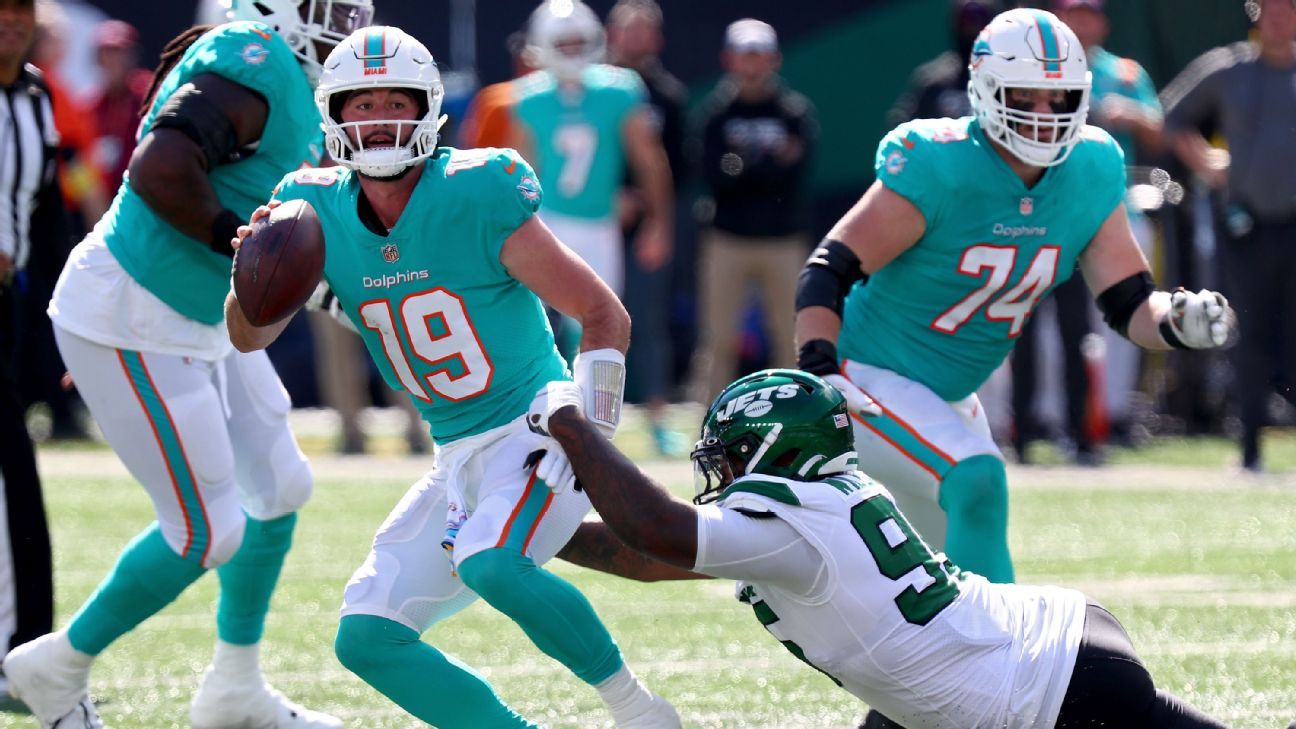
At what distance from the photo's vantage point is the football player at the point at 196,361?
14.4 ft

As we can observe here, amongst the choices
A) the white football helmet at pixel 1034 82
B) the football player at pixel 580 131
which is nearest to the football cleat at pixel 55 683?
the white football helmet at pixel 1034 82

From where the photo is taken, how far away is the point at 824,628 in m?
3.55

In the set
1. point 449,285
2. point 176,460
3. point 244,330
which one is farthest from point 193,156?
point 449,285

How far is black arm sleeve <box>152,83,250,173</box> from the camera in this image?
4.37 m

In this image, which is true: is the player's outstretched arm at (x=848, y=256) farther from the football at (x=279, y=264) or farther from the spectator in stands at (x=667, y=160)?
the spectator in stands at (x=667, y=160)

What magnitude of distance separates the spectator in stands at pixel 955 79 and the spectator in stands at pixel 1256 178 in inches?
42.8

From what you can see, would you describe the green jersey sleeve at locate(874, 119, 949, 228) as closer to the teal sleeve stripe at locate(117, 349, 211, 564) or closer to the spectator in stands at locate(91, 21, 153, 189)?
the teal sleeve stripe at locate(117, 349, 211, 564)

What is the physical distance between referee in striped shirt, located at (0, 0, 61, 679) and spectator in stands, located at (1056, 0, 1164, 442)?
558 cm

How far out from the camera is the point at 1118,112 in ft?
31.8

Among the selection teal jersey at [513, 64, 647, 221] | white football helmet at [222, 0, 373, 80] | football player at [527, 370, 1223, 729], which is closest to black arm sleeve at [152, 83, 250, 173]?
white football helmet at [222, 0, 373, 80]

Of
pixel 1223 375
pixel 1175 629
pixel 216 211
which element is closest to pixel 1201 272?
pixel 1223 375

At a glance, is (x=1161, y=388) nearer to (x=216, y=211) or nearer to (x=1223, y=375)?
(x=1223, y=375)

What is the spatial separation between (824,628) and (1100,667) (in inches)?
20.6

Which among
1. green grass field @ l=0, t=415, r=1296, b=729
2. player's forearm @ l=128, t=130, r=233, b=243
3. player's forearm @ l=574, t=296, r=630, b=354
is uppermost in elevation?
player's forearm @ l=128, t=130, r=233, b=243
